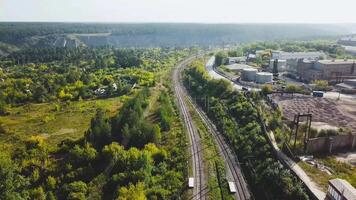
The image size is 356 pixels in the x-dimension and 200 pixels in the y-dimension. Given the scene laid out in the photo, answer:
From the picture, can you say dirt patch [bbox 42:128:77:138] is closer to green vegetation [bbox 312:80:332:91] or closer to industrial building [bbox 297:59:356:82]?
green vegetation [bbox 312:80:332:91]

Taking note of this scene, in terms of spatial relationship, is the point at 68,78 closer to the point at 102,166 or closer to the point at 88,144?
the point at 88,144

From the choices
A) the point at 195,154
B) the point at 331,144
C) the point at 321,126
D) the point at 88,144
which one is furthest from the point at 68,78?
the point at 331,144

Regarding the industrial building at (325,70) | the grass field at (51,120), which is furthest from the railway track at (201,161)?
the industrial building at (325,70)

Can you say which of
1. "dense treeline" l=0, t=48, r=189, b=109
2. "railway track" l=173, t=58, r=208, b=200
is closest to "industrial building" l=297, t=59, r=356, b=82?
"railway track" l=173, t=58, r=208, b=200

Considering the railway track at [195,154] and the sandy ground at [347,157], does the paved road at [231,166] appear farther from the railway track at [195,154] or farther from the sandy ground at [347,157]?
the sandy ground at [347,157]

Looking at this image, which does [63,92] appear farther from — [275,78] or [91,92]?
[275,78]

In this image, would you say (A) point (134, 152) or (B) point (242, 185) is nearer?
(B) point (242, 185)

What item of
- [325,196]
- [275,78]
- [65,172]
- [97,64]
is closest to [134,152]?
[65,172]
